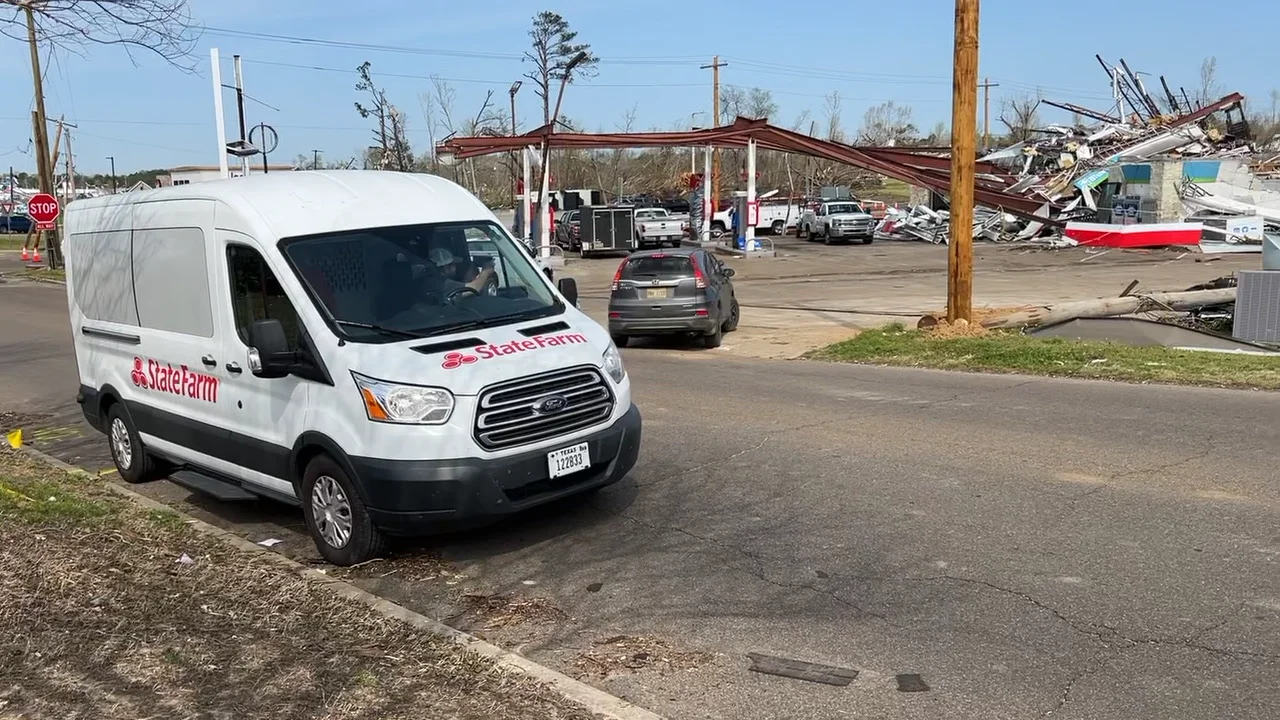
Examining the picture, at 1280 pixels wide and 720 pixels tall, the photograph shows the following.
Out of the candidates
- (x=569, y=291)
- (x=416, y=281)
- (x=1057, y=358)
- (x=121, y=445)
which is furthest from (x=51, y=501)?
(x=1057, y=358)

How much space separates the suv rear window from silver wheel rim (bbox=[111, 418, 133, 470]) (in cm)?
937

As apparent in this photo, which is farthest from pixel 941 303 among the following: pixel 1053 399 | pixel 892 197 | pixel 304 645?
pixel 892 197

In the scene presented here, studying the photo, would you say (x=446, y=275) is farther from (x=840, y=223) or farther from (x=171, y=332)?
(x=840, y=223)

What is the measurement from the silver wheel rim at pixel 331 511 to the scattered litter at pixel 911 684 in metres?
3.15

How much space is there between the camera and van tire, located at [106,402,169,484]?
8.02 m

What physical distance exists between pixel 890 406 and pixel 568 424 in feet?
17.2

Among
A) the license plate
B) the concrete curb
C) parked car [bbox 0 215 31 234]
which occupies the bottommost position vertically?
the concrete curb

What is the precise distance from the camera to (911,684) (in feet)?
14.1

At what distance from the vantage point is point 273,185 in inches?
260

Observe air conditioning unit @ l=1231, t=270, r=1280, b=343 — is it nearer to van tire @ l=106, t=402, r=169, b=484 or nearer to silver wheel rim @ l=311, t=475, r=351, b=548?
silver wheel rim @ l=311, t=475, r=351, b=548

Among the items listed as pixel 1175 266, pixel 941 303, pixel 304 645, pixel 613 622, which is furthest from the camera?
pixel 1175 266

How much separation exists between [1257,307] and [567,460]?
11.6m

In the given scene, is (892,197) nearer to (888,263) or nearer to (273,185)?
(888,263)

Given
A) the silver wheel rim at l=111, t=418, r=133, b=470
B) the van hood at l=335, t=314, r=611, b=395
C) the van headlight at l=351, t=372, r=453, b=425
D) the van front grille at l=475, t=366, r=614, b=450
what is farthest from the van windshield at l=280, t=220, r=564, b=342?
the silver wheel rim at l=111, t=418, r=133, b=470
